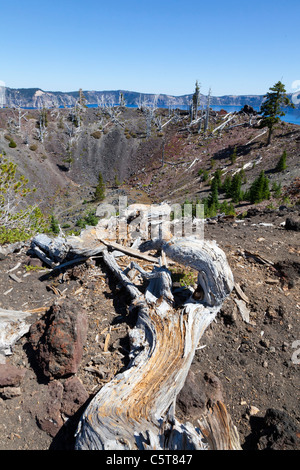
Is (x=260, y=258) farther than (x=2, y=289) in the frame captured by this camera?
Yes

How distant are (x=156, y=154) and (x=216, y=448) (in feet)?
227

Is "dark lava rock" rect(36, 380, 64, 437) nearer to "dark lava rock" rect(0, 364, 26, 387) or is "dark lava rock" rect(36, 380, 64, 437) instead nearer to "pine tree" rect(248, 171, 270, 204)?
"dark lava rock" rect(0, 364, 26, 387)

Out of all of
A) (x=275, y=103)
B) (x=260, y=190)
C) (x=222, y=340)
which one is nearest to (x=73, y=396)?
(x=222, y=340)

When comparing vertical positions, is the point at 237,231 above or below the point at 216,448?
above

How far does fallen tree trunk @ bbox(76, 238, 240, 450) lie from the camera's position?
3531 mm

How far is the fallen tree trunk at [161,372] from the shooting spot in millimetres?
3531

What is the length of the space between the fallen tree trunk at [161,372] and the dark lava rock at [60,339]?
0.97 metres

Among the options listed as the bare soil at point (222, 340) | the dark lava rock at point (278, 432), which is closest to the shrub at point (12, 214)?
the bare soil at point (222, 340)

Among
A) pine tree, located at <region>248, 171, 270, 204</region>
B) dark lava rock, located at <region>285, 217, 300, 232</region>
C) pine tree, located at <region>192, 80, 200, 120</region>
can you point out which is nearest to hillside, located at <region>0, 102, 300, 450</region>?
dark lava rock, located at <region>285, 217, 300, 232</region>

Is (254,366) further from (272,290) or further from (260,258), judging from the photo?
(260,258)

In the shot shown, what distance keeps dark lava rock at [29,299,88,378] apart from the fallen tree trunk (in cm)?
97

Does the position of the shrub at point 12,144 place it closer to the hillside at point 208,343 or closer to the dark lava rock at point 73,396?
the hillside at point 208,343

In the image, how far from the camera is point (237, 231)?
33.3 ft

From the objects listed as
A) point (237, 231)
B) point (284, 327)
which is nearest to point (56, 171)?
point (237, 231)
